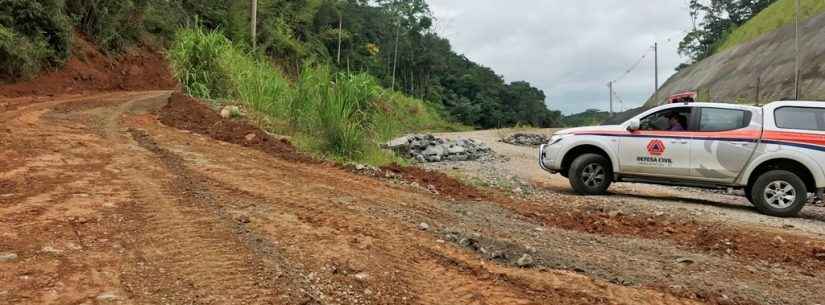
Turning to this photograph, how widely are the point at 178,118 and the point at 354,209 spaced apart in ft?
23.0

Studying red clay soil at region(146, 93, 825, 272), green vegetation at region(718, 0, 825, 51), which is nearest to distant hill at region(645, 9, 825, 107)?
green vegetation at region(718, 0, 825, 51)

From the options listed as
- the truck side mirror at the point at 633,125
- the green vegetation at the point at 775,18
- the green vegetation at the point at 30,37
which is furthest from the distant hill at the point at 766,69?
the green vegetation at the point at 30,37

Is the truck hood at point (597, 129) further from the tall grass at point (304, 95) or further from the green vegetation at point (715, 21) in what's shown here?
the green vegetation at point (715, 21)

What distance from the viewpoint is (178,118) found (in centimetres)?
1200

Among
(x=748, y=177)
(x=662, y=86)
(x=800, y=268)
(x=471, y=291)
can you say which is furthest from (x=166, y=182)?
(x=662, y=86)

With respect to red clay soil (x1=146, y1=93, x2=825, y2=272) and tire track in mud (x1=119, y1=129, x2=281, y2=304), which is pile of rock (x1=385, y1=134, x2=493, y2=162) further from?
tire track in mud (x1=119, y1=129, x2=281, y2=304)

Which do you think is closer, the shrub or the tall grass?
the tall grass

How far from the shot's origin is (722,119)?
32.8ft

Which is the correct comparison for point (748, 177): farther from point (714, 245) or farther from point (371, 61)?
point (371, 61)

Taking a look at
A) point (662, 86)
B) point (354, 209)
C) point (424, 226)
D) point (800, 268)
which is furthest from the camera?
point (662, 86)

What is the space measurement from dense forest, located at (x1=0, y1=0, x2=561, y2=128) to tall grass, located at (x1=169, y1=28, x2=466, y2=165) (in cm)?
90

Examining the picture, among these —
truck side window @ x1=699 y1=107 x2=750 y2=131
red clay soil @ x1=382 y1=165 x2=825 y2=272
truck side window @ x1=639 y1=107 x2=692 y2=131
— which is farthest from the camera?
truck side window @ x1=639 y1=107 x2=692 y2=131

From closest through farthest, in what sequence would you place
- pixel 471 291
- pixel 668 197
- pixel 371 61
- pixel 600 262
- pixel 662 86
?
pixel 471 291
pixel 600 262
pixel 668 197
pixel 662 86
pixel 371 61

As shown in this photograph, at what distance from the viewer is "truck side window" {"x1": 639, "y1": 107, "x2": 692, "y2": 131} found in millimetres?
10258
